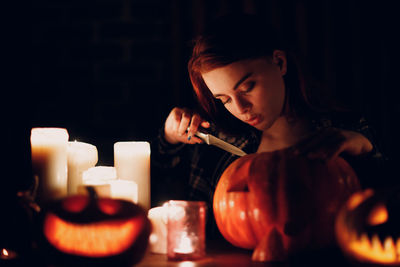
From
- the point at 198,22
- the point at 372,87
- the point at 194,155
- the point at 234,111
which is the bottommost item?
the point at 194,155

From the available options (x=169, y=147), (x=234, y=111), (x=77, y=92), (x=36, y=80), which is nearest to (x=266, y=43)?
(x=234, y=111)

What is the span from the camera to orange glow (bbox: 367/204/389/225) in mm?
749

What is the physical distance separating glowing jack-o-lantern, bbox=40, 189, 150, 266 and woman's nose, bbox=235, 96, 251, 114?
1.62 ft

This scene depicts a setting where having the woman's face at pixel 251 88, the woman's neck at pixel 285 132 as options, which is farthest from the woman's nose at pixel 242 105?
the woman's neck at pixel 285 132

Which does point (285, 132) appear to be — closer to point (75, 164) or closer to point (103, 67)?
point (75, 164)

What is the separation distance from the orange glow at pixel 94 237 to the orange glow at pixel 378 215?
41 cm

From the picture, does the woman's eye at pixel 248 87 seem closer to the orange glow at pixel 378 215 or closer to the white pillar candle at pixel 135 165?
the white pillar candle at pixel 135 165

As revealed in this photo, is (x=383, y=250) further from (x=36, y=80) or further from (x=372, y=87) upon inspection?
(x=36, y=80)

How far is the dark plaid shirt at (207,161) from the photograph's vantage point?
50.5 inches

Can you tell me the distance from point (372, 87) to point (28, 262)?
1438mm

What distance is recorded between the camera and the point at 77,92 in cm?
179

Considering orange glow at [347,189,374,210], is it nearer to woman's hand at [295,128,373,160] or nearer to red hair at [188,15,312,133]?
woman's hand at [295,128,373,160]

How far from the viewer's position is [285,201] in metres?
0.88

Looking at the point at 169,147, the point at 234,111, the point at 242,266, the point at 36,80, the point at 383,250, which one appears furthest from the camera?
the point at 36,80
